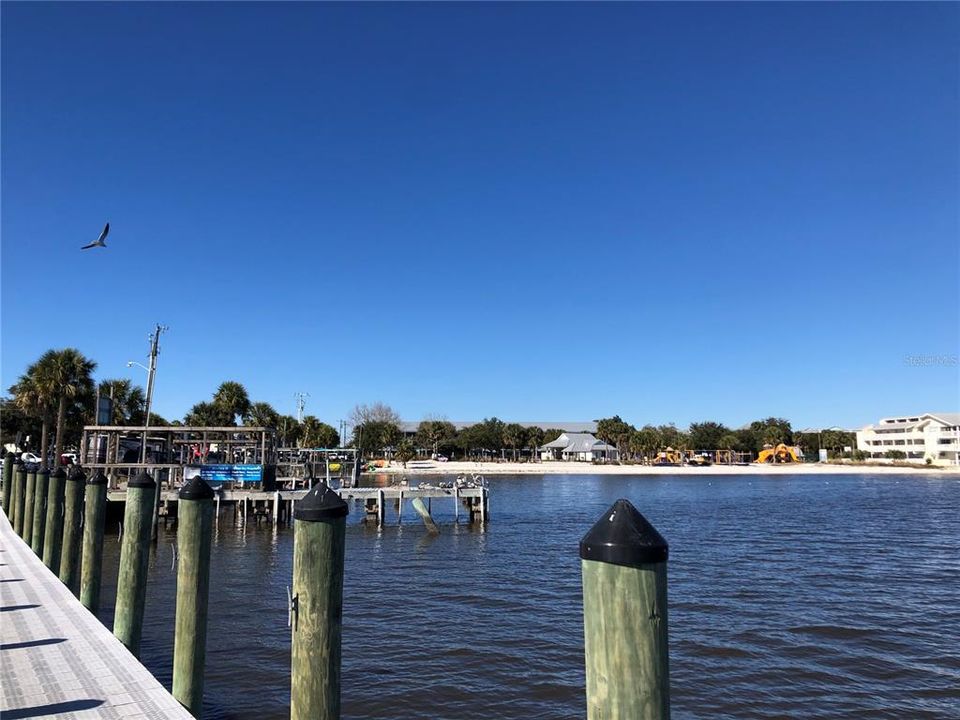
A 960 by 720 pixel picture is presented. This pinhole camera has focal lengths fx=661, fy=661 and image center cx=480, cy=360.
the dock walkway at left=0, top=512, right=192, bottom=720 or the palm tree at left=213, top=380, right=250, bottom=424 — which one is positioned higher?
the palm tree at left=213, top=380, right=250, bottom=424

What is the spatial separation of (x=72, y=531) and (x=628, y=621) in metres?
13.0

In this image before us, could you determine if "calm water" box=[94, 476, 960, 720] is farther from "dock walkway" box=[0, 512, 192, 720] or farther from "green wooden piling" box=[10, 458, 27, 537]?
"green wooden piling" box=[10, 458, 27, 537]

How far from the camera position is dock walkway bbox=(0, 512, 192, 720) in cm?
615

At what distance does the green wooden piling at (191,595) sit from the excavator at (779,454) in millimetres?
134172

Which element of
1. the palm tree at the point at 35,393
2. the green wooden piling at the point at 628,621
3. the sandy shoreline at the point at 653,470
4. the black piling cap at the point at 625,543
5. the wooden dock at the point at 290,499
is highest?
the palm tree at the point at 35,393

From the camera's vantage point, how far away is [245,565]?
22500 millimetres

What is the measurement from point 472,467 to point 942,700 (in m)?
102

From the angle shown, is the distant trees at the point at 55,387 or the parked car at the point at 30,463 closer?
the parked car at the point at 30,463

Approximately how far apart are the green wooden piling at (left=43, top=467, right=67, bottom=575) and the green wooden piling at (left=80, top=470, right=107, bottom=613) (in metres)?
2.74

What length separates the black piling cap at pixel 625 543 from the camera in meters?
2.80

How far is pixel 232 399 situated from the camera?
6431 cm

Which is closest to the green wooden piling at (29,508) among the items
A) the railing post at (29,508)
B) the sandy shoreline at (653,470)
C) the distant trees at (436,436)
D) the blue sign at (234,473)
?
the railing post at (29,508)

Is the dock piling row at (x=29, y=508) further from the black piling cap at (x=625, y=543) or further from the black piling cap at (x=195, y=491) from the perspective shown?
the black piling cap at (x=625, y=543)

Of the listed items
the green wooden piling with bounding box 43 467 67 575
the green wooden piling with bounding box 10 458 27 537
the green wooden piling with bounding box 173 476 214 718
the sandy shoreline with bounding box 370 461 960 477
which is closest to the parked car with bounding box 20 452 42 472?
the green wooden piling with bounding box 10 458 27 537
